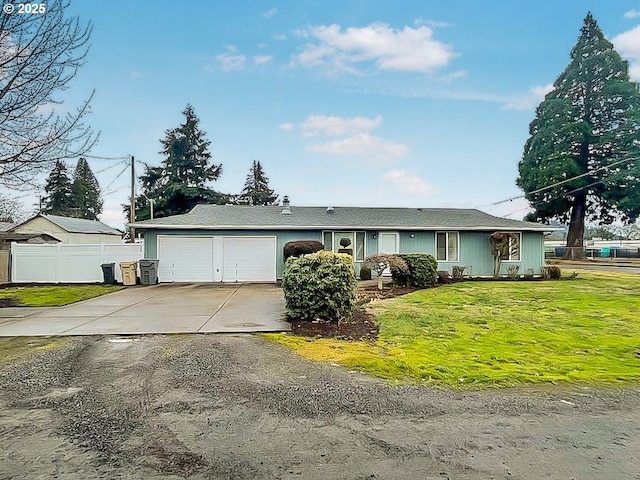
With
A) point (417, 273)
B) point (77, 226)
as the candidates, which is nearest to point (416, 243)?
point (417, 273)

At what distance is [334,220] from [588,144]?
2732 cm

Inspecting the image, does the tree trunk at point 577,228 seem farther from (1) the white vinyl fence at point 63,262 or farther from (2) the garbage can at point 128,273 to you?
(1) the white vinyl fence at point 63,262

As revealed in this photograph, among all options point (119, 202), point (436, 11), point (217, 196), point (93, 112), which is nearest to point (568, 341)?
point (436, 11)

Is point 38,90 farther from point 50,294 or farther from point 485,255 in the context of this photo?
point 485,255

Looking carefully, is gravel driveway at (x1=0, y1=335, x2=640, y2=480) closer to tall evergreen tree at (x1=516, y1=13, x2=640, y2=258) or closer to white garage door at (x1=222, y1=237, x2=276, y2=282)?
white garage door at (x1=222, y1=237, x2=276, y2=282)

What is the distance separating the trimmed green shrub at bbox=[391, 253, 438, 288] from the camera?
1511 centimetres

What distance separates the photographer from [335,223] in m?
18.4

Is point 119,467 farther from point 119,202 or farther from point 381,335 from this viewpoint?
point 119,202

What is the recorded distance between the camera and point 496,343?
264 inches

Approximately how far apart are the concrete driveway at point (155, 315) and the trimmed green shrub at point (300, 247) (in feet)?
10.4

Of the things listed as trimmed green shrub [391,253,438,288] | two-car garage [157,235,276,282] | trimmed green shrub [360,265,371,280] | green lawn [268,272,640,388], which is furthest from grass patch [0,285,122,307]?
trimmed green shrub [391,253,438,288]

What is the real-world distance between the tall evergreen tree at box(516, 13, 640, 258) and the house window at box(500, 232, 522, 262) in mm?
16996

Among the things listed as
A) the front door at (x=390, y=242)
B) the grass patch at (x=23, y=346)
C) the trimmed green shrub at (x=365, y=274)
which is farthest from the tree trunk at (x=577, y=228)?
the grass patch at (x=23, y=346)

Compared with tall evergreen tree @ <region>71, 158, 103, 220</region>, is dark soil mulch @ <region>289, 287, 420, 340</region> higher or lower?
lower
